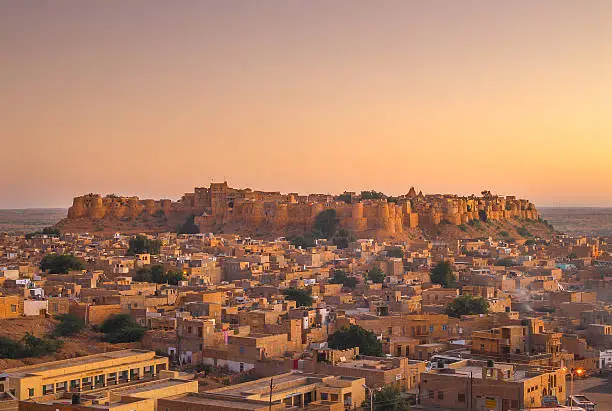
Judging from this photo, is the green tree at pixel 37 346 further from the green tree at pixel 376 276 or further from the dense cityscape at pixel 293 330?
the green tree at pixel 376 276

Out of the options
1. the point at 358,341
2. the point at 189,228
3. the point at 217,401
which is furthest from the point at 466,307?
the point at 189,228

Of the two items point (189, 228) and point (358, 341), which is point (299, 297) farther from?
point (189, 228)

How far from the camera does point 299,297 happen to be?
33.8 m

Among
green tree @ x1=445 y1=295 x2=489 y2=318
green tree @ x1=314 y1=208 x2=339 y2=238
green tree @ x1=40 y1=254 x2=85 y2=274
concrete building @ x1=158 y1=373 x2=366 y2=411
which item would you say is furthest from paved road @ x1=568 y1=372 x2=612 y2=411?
green tree @ x1=314 y1=208 x2=339 y2=238

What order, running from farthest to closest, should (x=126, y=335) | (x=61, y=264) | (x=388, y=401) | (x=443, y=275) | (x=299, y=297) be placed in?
1. (x=443, y=275)
2. (x=61, y=264)
3. (x=299, y=297)
4. (x=126, y=335)
5. (x=388, y=401)

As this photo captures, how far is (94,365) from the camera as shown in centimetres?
2180

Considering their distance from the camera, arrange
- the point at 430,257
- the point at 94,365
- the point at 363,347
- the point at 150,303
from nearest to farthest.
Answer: the point at 94,365 → the point at 363,347 → the point at 150,303 → the point at 430,257

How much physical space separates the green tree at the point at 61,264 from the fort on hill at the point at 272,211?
3339 centimetres

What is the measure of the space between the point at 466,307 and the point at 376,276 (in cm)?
1134

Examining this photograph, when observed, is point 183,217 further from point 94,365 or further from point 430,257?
point 94,365

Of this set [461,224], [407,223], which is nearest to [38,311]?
[407,223]

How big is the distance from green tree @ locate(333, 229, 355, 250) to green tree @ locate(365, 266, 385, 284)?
63.5 ft

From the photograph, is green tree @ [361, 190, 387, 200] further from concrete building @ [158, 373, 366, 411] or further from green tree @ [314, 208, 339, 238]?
concrete building @ [158, 373, 366, 411]

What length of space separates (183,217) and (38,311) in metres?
55.8
